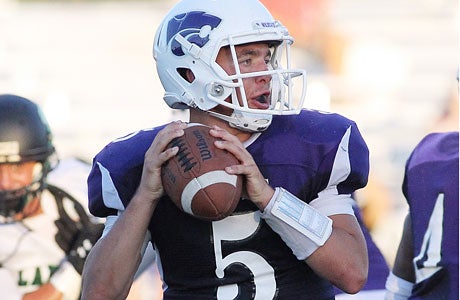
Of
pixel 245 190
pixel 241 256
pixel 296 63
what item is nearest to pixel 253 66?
pixel 245 190

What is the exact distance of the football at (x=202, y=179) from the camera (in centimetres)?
220

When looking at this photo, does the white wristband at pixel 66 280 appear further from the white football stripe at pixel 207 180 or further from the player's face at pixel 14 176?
the white football stripe at pixel 207 180

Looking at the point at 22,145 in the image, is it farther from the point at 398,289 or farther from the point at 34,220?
the point at 398,289

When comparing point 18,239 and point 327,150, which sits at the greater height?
point 327,150

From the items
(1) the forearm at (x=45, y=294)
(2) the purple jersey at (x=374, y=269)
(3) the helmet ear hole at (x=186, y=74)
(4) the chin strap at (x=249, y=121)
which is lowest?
(1) the forearm at (x=45, y=294)

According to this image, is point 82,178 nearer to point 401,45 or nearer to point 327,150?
point 327,150

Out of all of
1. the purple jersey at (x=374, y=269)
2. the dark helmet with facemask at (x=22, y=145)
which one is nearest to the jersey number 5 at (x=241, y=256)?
the purple jersey at (x=374, y=269)

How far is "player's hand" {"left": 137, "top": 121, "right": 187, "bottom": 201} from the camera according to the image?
2.26 metres

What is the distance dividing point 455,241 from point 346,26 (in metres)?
10.1

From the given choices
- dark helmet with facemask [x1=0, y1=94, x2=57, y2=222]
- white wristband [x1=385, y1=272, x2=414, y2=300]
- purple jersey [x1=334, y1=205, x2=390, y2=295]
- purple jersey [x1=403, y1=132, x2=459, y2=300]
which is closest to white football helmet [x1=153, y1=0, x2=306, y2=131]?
purple jersey [x1=403, y1=132, x2=459, y2=300]

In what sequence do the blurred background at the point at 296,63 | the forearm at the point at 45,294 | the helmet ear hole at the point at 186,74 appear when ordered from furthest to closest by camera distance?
1. the blurred background at the point at 296,63
2. the forearm at the point at 45,294
3. the helmet ear hole at the point at 186,74

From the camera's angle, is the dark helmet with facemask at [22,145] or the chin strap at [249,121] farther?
the dark helmet with facemask at [22,145]

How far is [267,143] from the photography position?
7.94ft

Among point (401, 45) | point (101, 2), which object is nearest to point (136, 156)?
point (401, 45)
